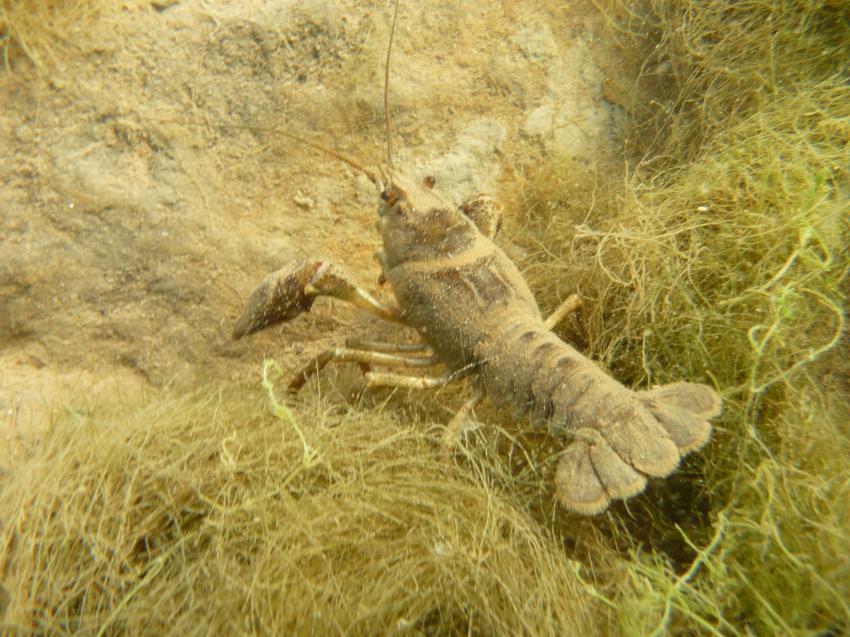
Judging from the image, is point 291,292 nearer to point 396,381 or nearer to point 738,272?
point 396,381

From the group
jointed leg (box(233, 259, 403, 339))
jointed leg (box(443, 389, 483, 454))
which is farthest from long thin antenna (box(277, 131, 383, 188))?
jointed leg (box(443, 389, 483, 454))

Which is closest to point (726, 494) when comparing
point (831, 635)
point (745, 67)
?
point (831, 635)

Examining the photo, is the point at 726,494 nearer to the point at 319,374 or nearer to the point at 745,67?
the point at 319,374

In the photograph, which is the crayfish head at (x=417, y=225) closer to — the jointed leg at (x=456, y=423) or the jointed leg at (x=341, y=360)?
the jointed leg at (x=341, y=360)

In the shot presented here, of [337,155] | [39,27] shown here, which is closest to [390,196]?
[337,155]

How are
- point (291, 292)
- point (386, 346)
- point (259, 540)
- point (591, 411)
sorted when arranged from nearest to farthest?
point (259, 540) < point (591, 411) < point (291, 292) < point (386, 346)
